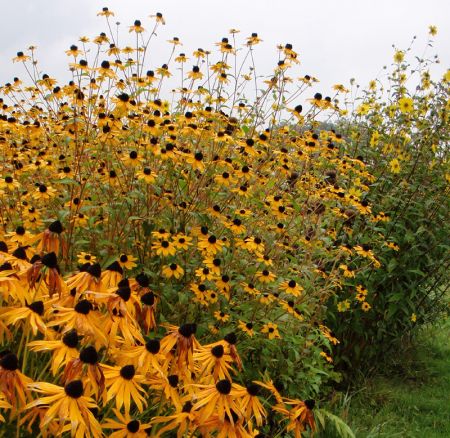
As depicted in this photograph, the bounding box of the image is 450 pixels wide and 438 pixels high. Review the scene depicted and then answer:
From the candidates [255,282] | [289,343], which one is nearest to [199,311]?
[255,282]

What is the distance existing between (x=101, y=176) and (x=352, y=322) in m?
2.19

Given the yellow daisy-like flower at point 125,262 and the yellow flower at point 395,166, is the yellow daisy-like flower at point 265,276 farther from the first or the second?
the yellow flower at point 395,166

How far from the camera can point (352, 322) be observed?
409 cm

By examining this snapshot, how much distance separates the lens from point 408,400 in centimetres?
418

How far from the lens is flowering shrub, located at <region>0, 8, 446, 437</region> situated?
141 centimetres

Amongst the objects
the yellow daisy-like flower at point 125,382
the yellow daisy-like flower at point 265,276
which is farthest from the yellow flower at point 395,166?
the yellow daisy-like flower at point 125,382

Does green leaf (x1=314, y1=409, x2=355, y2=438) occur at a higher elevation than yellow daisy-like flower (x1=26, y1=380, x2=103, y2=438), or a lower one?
lower

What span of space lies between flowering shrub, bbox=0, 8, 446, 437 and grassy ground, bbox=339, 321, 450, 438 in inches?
19.3

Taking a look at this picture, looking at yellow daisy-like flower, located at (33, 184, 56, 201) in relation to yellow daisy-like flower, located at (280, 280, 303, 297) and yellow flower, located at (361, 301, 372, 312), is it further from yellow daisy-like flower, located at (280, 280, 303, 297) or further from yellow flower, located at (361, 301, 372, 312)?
yellow flower, located at (361, 301, 372, 312)

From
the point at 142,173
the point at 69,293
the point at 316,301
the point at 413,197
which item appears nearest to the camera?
the point at 69,293

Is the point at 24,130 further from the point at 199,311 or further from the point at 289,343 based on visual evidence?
the point at 289,343

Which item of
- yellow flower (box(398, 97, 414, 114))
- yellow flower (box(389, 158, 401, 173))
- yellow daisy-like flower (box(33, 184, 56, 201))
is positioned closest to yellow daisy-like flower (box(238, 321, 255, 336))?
yellow daisy-like flower (box(33, 184, 56, 201))

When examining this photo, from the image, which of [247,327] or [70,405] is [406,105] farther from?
[70,405]

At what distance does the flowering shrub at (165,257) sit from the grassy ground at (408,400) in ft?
1.60
